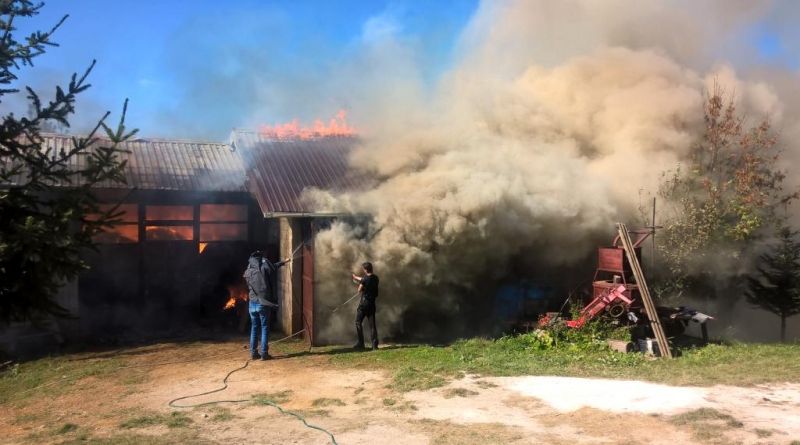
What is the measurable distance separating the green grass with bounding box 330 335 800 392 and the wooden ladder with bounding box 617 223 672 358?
361mm

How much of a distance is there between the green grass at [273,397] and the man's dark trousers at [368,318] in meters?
2.83

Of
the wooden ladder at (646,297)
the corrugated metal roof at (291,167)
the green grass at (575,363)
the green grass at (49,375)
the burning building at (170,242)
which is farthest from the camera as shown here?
the burning building at (170,242)

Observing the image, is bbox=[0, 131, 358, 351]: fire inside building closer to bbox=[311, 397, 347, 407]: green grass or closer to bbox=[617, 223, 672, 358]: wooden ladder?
bbox=[311, 397, 347, 407]: green grass

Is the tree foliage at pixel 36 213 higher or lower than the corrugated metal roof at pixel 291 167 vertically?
lower

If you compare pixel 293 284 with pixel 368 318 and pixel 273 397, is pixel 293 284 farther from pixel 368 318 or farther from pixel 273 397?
pixel 273 397

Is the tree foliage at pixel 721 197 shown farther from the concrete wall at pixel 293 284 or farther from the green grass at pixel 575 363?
the concrete wall at pixel 293 284

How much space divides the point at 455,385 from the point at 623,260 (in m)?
4.76

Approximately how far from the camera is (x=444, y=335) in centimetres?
1203

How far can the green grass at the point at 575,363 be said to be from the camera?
8.38 metres

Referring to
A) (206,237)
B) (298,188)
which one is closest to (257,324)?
(298,188)

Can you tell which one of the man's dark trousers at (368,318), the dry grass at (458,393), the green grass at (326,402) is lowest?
the green grass at (326,402)

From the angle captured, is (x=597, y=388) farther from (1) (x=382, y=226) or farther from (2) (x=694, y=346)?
(1) (x=382, y=226)

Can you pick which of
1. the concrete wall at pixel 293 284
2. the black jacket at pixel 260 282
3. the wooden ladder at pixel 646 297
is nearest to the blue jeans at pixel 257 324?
the black jacket at pixel 260 282

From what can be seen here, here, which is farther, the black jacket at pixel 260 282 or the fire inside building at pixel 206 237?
the fire inside building at pixel 206 237
